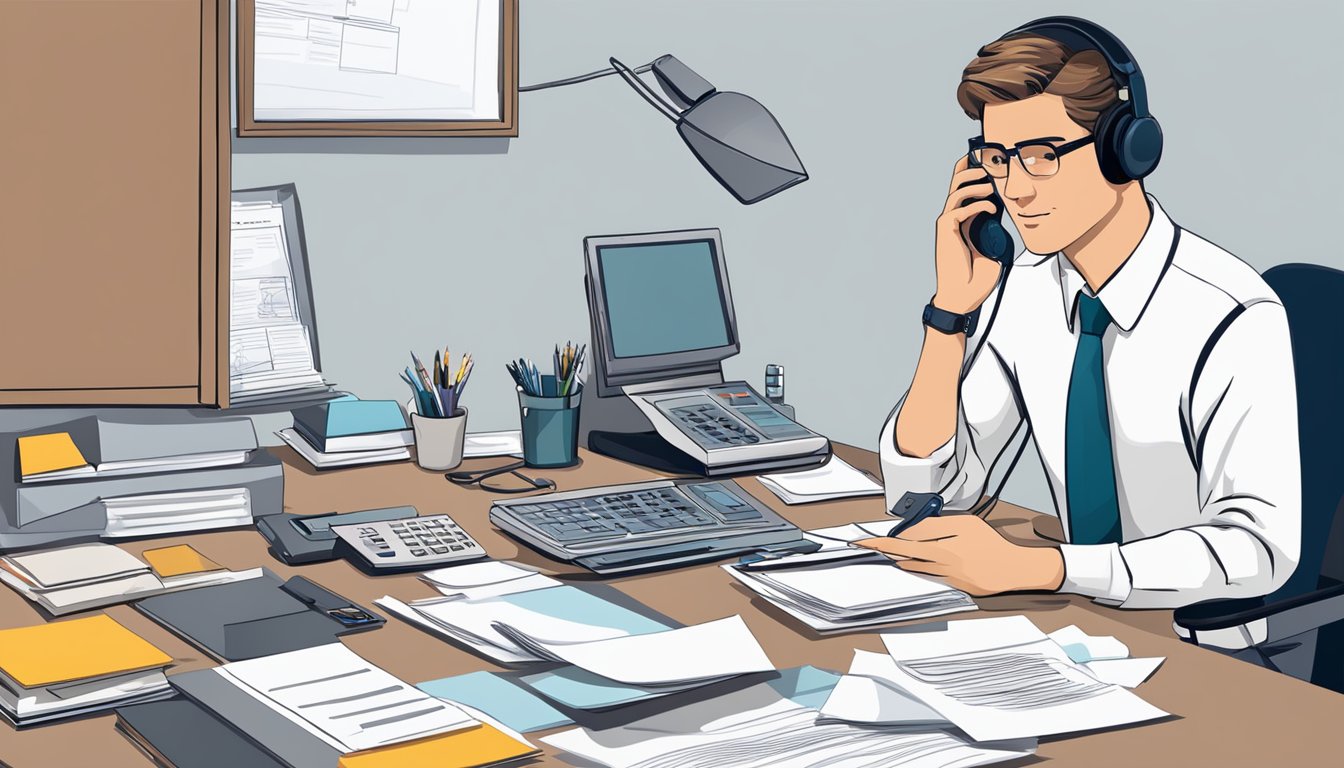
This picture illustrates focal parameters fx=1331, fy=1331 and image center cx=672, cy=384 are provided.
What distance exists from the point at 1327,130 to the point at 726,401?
143cm

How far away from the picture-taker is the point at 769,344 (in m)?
2.45

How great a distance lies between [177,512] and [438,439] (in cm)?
40

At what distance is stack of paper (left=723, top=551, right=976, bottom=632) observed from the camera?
1309 mm

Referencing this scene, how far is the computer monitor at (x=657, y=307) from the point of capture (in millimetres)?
2020

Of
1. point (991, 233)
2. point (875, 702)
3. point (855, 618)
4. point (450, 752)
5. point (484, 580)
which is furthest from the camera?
point (991, 233)

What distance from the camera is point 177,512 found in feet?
5.19

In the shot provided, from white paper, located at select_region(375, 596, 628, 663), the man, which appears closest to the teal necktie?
the man

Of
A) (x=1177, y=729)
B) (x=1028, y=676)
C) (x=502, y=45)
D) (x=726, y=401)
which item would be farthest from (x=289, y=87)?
(x=1177, y=729)

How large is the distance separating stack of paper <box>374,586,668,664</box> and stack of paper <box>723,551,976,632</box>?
14cm

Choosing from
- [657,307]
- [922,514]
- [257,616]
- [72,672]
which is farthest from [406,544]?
[657,307]

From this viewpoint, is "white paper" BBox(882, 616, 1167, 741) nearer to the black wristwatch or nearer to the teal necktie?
the teal necktie

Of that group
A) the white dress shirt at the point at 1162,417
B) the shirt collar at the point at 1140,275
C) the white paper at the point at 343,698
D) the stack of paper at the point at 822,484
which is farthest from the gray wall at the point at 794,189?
the white paper at the point at 343,698

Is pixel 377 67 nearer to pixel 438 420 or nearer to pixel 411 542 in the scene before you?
pixel 438 420

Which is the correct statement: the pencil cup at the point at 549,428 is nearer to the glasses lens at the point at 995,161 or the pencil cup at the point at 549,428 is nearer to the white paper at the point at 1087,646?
the glasses lens at the point at 995,161
